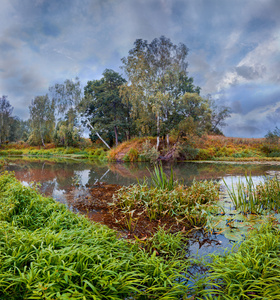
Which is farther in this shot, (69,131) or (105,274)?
(69,131)

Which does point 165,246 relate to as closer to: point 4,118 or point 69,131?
point 69,131

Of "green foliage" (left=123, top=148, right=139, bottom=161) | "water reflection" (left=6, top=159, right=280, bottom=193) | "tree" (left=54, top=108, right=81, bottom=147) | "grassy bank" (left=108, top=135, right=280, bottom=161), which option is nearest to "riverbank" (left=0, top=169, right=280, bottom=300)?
"water reflection" (left=6, top=159, right=280, bottom=193)

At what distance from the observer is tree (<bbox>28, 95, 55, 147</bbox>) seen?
122 ft

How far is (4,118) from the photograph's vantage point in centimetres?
3850

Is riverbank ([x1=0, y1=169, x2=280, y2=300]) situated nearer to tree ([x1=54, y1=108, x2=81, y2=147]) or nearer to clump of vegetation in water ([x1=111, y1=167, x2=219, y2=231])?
clump of vegetation in water ([x1=111, y1=167, x2=219, y2=231])

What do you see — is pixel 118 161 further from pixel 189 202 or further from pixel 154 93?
pixel 189 202

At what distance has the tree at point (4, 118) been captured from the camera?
3715 centimetres

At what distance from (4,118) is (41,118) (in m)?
7.27

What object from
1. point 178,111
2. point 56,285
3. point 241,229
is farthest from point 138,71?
point 56,285

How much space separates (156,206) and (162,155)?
1406 centimetres

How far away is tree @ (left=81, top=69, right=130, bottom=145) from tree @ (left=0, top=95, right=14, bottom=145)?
21.2 metres

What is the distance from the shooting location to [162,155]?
17.7 m

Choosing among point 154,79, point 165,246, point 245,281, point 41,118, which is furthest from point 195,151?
point 41,118

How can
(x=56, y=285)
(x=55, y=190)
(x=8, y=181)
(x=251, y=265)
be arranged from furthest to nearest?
(x=55, y=190) → (x=8, y=181) → (x=251, y=265) → (x=56, y=285)
